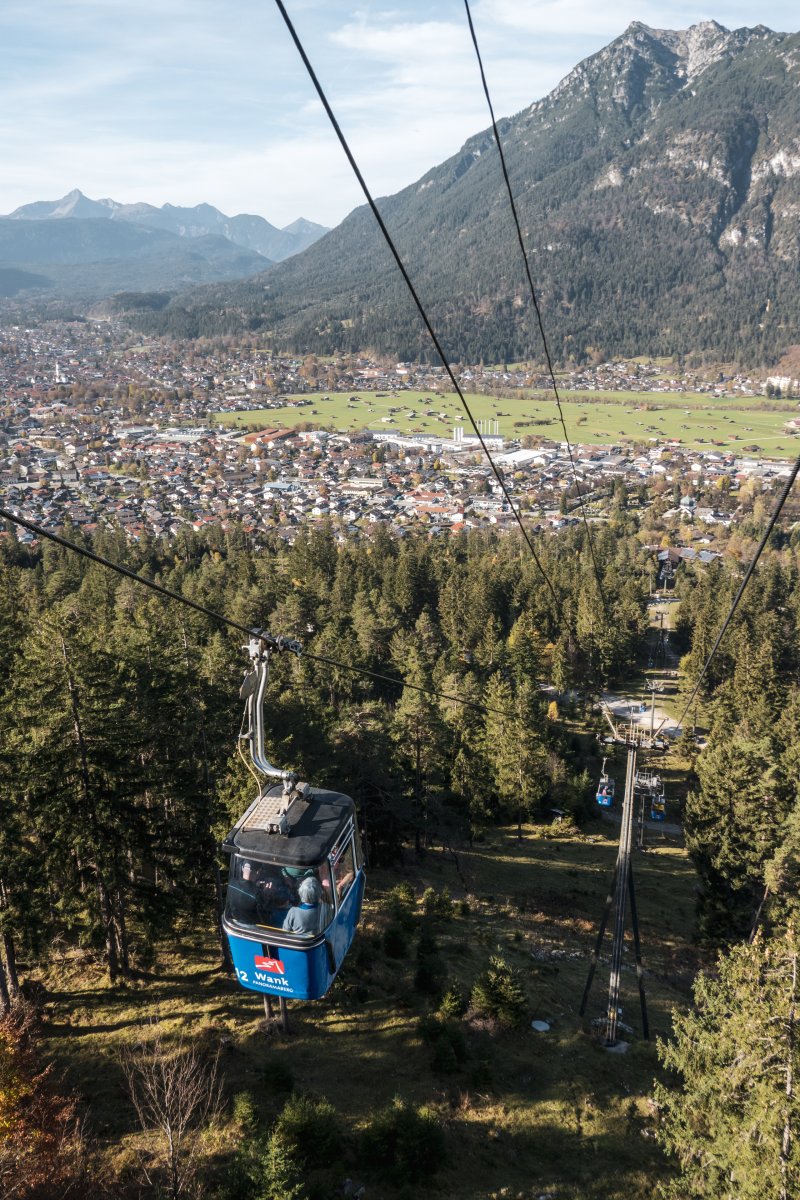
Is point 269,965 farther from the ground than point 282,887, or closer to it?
closer to it

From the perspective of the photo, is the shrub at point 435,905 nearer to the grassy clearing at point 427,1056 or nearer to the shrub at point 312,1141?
the grassy clearing at point 427,1056

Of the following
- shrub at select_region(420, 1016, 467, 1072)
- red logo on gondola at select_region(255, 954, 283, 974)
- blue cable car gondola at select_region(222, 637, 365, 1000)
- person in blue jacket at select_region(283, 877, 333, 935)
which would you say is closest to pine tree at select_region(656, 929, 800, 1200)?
shrub at select_region(420, 1016, 467, 1072)

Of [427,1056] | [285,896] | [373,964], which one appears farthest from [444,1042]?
[285,896]

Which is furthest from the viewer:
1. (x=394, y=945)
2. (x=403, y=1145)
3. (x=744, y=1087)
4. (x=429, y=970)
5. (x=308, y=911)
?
(x=394, y=945)

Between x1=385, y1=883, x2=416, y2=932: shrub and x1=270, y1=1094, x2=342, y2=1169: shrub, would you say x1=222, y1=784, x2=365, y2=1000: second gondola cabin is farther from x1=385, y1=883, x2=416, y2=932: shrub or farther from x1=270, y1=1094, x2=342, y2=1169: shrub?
x1=385, y1=883, x2=416, y2=932: shrub

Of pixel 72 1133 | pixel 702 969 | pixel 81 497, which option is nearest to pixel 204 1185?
pixel 72 1133

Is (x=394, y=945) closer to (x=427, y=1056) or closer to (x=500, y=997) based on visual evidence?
(x=500, y=997)
